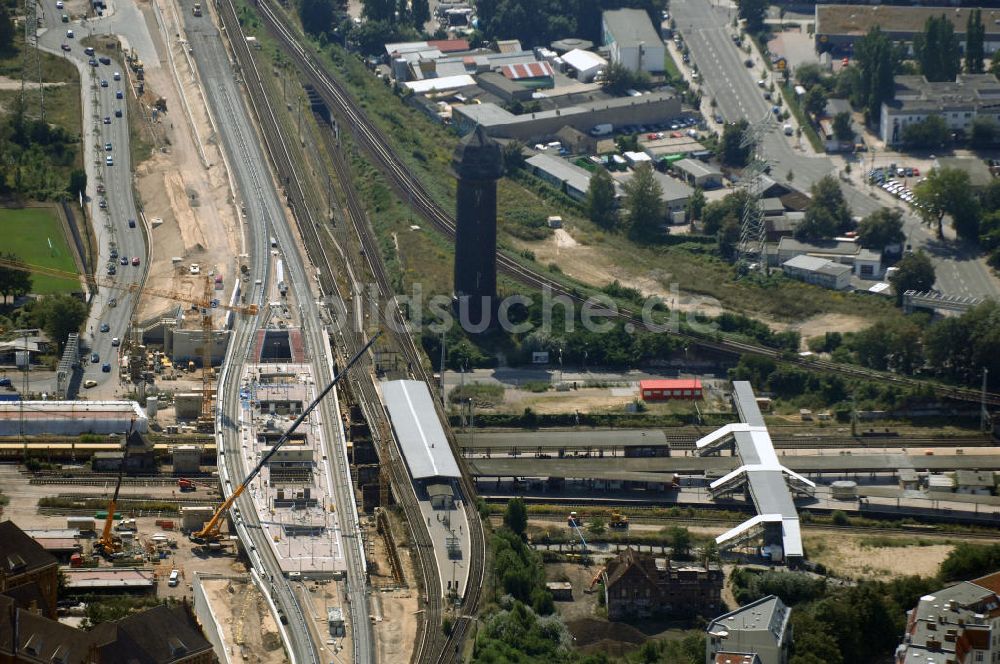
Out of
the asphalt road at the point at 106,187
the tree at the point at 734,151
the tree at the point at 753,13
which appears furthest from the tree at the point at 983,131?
the asphalt road at the point at 106,187

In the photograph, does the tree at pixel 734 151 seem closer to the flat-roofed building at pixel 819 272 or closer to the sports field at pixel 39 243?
the flat-roofed building at pixel 819 272

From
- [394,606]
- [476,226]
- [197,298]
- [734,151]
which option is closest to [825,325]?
[476,226]

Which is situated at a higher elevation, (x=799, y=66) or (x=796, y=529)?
(x=799, y=66)

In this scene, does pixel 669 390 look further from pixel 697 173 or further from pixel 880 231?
pixel 697 173

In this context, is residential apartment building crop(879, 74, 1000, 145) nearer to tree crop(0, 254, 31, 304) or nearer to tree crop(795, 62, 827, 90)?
tree crop(795, 62, 827, 90)

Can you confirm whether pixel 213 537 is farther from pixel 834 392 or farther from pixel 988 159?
pixel 988 159

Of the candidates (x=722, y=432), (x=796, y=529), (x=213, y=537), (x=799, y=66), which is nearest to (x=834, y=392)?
(x=722, y=432)
